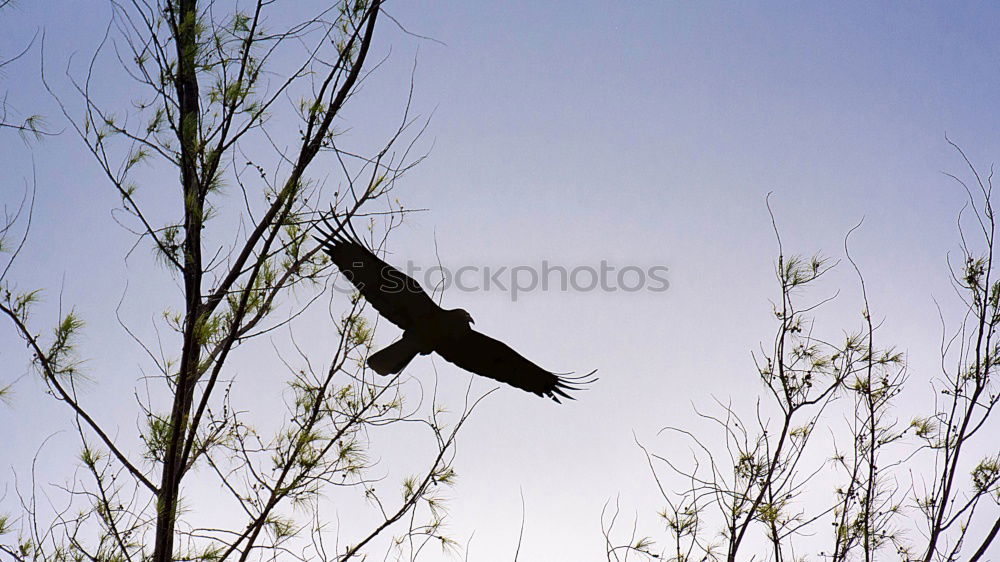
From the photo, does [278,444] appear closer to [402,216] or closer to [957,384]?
[402,216]

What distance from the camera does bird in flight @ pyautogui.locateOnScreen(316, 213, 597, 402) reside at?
2973 mm

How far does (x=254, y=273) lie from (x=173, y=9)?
127 cm

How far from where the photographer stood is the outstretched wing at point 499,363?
3.06 meters

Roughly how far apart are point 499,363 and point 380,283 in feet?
1.98

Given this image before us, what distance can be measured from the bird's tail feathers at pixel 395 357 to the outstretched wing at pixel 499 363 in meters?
0.11

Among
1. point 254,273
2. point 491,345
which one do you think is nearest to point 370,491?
point 491,345

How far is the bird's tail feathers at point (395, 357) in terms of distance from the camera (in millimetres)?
3066

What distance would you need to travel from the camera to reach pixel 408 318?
3.00 metres

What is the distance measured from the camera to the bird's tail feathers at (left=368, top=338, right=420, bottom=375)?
10.1 feet

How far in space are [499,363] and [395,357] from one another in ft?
1.42

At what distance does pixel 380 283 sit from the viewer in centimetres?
299

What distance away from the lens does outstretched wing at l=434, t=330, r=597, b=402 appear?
121 inches

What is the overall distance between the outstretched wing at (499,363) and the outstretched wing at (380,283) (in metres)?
0.18

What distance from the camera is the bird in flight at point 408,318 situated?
2.97 meters
